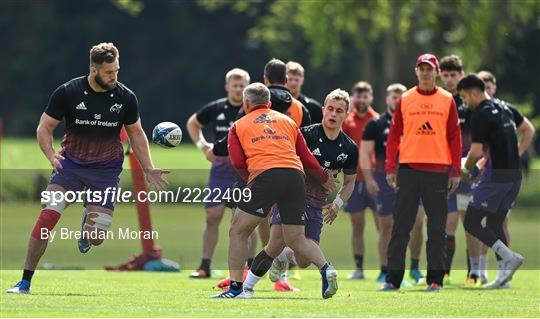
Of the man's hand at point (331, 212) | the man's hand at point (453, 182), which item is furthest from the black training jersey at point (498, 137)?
the man's hand at point (331, 212)

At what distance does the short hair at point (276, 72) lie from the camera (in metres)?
16.0

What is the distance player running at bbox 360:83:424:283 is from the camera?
61.2ft

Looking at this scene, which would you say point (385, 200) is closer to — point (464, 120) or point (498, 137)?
point (464, 120)

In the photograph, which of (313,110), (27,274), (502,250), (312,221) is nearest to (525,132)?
(502,250)

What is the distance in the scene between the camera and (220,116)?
60.3 ft

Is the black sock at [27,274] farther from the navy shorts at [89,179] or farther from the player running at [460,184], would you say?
the player running at [460,184]

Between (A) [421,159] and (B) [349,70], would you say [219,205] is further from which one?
(B) [349,70]

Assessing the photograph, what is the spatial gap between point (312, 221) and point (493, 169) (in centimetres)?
310

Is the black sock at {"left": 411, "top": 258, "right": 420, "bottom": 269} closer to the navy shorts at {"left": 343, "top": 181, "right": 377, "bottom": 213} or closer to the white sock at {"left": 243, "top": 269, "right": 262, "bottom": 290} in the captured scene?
the navy shorts at {"left": 343, "top": 181, "right": 377, "bottom": 213}

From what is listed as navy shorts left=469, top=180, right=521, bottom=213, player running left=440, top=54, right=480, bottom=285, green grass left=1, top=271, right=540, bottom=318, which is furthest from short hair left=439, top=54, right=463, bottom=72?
green grass left=1, top=271, right=540, bottom=318

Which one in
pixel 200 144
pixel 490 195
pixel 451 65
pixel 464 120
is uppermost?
pixel 451 65

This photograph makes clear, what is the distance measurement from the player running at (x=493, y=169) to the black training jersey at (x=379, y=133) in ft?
6.18

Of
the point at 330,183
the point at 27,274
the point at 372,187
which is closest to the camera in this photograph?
the point at 27,274

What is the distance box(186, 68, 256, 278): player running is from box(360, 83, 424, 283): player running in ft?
5.57
